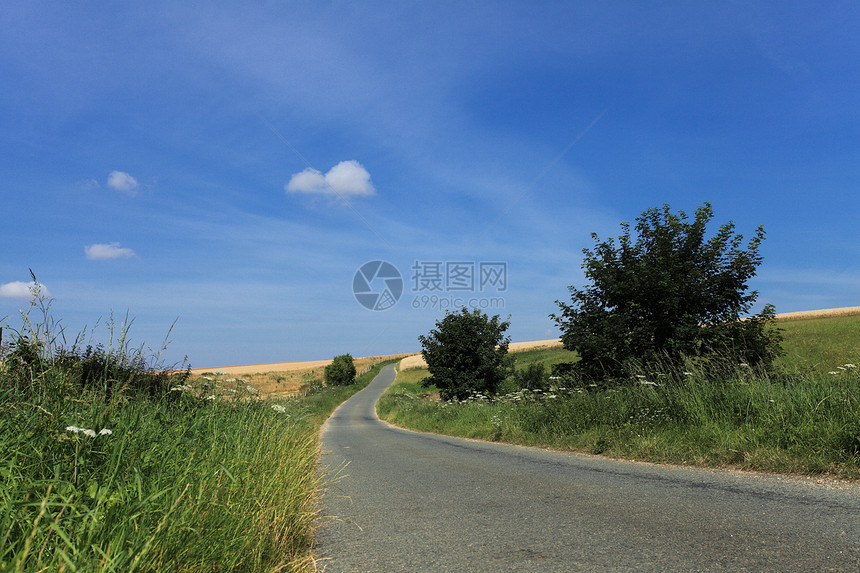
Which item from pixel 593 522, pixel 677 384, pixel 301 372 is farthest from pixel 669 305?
pixel 301 372

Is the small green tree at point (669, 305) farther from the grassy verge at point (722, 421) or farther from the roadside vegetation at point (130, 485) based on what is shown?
the roadside vegetation at point (130, 485)

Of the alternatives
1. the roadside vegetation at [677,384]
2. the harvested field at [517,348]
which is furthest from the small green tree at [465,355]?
the harvested field at [517,348]

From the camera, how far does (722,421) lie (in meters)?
7.92

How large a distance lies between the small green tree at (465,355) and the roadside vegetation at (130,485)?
26.0 meters

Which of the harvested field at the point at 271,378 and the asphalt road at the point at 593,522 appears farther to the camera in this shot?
the harvested field at the point at 271,378

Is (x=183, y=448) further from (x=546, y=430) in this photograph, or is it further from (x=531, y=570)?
(x=546, y=430)

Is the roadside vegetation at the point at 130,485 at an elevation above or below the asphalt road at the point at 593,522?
above

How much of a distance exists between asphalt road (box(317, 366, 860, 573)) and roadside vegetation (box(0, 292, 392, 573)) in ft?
2.37

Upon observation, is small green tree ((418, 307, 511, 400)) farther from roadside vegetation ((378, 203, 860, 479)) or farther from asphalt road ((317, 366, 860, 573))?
asphalt road ((317, 366, 860, 573))

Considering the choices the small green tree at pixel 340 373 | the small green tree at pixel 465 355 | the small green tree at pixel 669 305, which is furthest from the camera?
the small green tree at pixel 340 373

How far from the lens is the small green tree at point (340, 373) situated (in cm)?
7056

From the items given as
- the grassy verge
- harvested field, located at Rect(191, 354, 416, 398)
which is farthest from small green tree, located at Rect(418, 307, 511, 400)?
the grassy verge

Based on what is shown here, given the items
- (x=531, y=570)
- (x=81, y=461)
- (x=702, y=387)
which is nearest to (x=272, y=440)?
(x=81, y=461)

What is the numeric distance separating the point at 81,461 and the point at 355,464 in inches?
286
